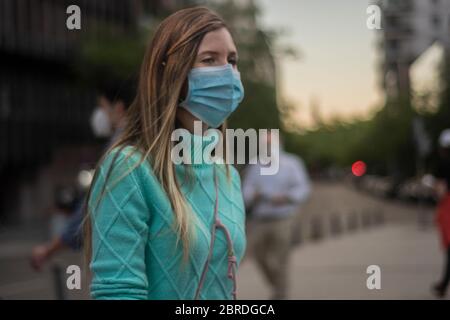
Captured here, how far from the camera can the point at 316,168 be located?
3423 inches

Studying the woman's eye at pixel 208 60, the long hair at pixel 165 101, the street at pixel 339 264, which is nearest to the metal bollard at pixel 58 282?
the street at pixel 339 264

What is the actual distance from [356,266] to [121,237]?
362 inches

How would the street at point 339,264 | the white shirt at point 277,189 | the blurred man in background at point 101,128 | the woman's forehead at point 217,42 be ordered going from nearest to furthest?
the woman's forehead at point 217,42
the blurred man in background at point 101,128
the street at point 339,264
the white shirt at point 277,189

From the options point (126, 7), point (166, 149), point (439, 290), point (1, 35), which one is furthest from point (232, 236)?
point (126, 7)

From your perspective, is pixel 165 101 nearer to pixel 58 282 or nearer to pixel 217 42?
pixel 217 42

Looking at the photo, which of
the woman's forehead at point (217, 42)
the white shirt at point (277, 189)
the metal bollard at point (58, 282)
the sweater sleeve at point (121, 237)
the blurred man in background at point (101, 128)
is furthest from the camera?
the white shirt at point (277, 189)

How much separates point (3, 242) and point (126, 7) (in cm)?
1554

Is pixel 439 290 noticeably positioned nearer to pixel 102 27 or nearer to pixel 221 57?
pixel 221 57

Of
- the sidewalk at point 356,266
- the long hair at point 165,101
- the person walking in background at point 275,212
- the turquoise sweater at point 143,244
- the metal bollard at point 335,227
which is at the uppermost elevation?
the long hair at point 165,101

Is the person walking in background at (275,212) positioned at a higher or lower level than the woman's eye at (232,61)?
lower

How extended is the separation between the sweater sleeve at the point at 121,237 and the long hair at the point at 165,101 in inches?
1.0

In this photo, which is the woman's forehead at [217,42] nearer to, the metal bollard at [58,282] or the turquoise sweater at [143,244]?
the turquoise sweater at [143,244]

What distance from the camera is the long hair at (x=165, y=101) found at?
1.60 metres

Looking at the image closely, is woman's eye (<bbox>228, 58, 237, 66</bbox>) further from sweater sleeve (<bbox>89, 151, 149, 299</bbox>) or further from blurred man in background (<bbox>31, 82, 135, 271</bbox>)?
blurred man in background (<bbox>31, 82, 135, 271</bbox>)
